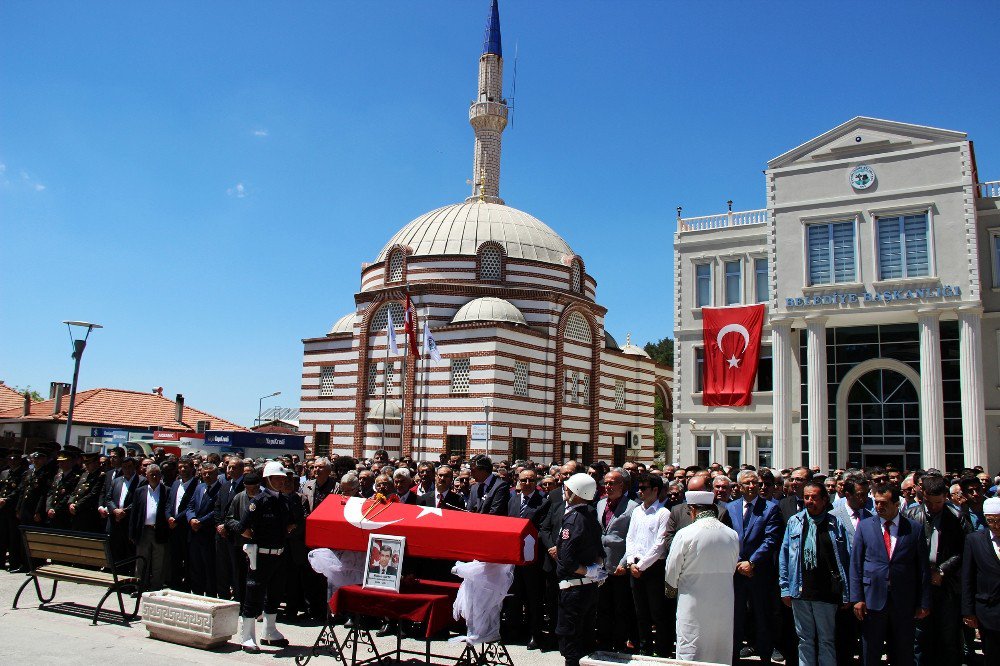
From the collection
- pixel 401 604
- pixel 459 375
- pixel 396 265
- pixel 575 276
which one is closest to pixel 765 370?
pixel 459 375

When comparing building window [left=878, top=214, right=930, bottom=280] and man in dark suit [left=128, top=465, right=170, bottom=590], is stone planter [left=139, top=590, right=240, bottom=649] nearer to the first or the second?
man in dark suit [left=128, top=465, right=170, bottom=590]

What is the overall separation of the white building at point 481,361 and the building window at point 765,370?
11.8 m

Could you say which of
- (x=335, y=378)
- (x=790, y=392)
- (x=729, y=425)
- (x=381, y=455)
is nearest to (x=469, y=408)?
(x=335, y=378)

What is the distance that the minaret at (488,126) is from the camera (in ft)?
157

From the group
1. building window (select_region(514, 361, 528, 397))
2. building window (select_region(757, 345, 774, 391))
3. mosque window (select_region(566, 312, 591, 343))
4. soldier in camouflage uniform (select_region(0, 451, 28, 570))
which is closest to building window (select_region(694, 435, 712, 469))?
building window (select_region(757, 345, 774, 391))

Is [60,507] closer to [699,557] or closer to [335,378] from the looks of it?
[699,557]

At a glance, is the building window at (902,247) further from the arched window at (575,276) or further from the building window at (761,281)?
the arched window at (575,276)

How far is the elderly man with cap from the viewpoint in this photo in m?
6.97

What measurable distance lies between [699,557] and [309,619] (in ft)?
18.8

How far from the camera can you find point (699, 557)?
6965 millimetres

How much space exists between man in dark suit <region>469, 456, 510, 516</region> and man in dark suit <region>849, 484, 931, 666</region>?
4.35 meters

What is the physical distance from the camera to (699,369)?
3011 centimetres

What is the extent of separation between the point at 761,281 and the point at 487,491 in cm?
2135

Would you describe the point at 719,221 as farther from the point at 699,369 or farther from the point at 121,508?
the point at 121,508
